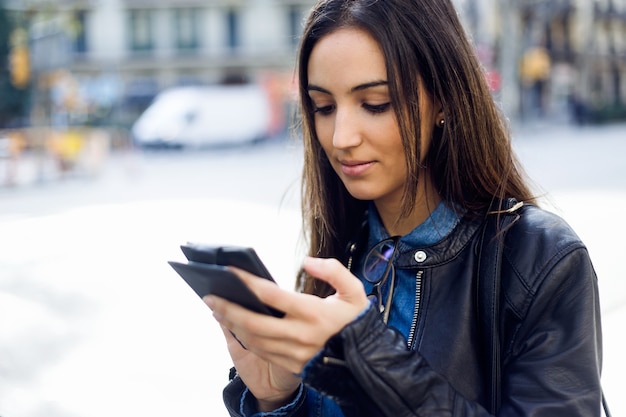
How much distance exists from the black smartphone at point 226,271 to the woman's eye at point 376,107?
0.43 meters

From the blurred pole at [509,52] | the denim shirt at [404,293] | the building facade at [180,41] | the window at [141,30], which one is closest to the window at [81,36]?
the building facade at [180,41]

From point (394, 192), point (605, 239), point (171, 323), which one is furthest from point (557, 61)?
point (394, 192)

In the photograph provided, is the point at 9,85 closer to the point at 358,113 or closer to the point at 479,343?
the point at 358,113

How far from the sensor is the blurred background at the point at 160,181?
4465mm

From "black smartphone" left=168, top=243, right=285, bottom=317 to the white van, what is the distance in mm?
26826

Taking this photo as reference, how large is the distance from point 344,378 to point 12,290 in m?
5.90

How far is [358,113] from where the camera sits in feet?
4.87

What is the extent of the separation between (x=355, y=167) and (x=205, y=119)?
27.1 meters

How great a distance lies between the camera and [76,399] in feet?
13.4

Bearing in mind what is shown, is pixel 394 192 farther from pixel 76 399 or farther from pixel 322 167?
pixel 76 399

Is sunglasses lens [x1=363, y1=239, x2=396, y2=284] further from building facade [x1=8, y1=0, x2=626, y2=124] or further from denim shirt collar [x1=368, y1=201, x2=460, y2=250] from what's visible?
building facade [x1=8, y1=0, x2=626, y2=124]

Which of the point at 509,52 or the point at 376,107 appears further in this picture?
the point at 509,52

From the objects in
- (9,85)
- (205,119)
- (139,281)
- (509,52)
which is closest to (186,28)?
(9,85)

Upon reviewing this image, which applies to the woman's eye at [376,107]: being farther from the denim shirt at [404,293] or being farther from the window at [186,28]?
the window at [186,28]
